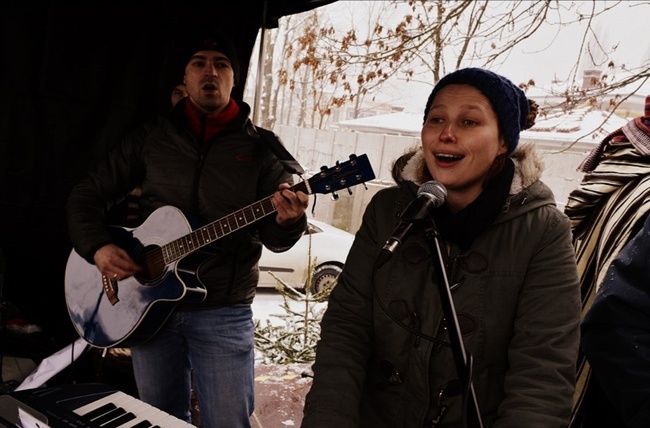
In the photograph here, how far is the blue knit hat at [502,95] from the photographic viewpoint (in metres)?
1.56

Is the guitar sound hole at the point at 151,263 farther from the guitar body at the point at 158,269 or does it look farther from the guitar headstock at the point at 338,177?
the guitar headstock at the point at 338,177

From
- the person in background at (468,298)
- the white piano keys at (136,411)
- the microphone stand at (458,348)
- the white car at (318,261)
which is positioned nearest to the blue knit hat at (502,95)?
the person in background at (468,298)

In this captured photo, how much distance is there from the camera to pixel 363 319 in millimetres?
1638

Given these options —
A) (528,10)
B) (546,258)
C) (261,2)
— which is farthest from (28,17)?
(528,10)

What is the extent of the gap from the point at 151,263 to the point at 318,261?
470 centimetres

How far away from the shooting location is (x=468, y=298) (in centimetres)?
148

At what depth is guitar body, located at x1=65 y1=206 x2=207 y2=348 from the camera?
2379mm

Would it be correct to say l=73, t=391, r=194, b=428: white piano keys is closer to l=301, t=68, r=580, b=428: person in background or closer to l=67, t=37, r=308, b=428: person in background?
l=301, t=68, r=580, b=428: person in background

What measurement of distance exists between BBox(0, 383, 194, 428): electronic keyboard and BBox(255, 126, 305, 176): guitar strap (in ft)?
4.13

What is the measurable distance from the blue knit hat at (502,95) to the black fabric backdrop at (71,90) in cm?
167

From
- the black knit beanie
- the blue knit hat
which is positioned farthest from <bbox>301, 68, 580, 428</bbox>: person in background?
the black knit beanie

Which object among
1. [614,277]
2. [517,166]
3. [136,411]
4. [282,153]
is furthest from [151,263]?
[614,277]

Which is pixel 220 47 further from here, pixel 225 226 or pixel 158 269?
pixel 158 269

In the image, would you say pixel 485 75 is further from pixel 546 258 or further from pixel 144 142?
pixel 144 142
